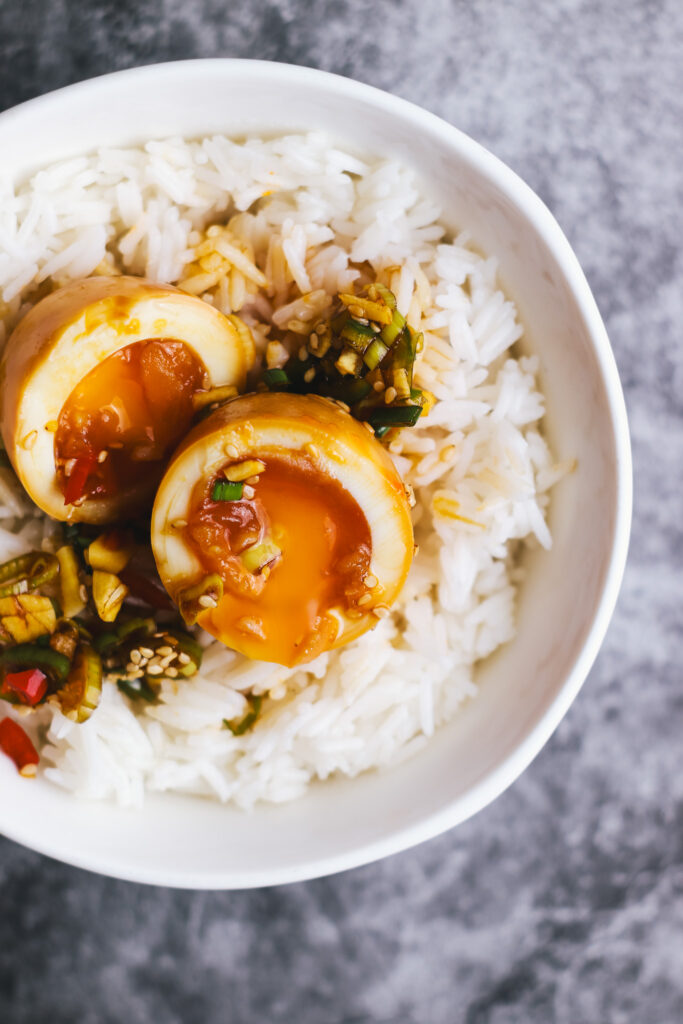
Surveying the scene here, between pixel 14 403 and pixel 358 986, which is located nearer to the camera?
pixel 14 403

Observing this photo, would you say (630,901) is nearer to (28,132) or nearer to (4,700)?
(4,700)

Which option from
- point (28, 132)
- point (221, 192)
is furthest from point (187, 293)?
point (28, 132)

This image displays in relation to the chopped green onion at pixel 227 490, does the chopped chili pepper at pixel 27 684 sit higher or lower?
lower

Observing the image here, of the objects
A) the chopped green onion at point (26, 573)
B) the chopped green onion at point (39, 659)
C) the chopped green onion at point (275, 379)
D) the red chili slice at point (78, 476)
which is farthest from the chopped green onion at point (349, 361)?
the chopped green onion at point (39, 659)

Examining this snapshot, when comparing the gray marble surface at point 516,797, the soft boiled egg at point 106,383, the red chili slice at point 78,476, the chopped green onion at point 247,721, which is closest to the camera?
the soft boiled egg at point 106,383

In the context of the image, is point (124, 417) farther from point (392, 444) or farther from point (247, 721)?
point (247, 721)

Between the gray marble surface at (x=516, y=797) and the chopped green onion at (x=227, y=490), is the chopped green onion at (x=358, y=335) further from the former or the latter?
the gray marble surface at (x=516, y=797)

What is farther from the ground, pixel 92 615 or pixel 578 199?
pixel 578 199

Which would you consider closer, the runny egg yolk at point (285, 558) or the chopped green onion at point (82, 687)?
the runny egg yolk at point (285, 558)
